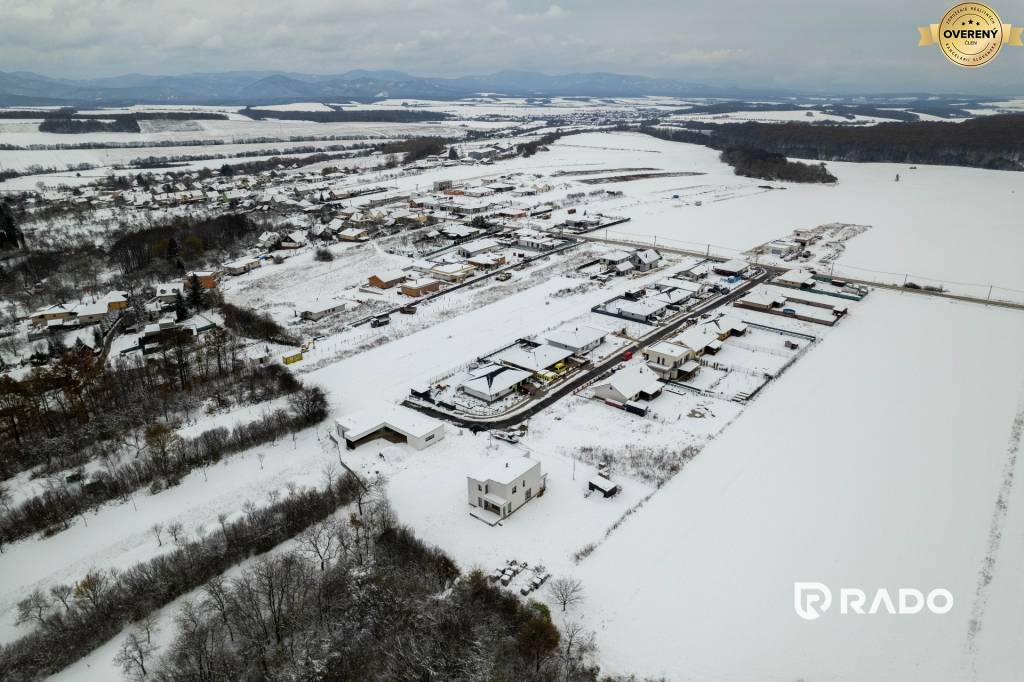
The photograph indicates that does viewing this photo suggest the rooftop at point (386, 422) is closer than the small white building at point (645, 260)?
Yes

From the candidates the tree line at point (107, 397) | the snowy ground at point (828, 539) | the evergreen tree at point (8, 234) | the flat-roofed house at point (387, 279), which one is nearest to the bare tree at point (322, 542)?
the snowy ground at point (828, 539)

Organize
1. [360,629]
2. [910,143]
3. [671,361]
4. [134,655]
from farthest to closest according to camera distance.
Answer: [910,143], [671,361], [360,629], [134,655]

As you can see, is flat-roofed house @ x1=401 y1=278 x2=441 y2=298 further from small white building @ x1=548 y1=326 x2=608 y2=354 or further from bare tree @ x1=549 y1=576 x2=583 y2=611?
bare tree @ x1=549 y1=576 x2=583 y2=611

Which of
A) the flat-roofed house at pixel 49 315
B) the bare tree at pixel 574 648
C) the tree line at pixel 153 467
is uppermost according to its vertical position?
the flat-roofed house at pixel 49 315

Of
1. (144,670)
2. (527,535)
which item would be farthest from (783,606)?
(144,670)

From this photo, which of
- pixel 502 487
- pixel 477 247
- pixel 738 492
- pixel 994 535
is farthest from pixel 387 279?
pixel 994 535

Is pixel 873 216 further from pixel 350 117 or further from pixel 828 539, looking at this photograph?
pixel 350 117

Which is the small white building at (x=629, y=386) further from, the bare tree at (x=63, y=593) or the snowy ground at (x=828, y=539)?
the bare tree at (x=63, y=593)
